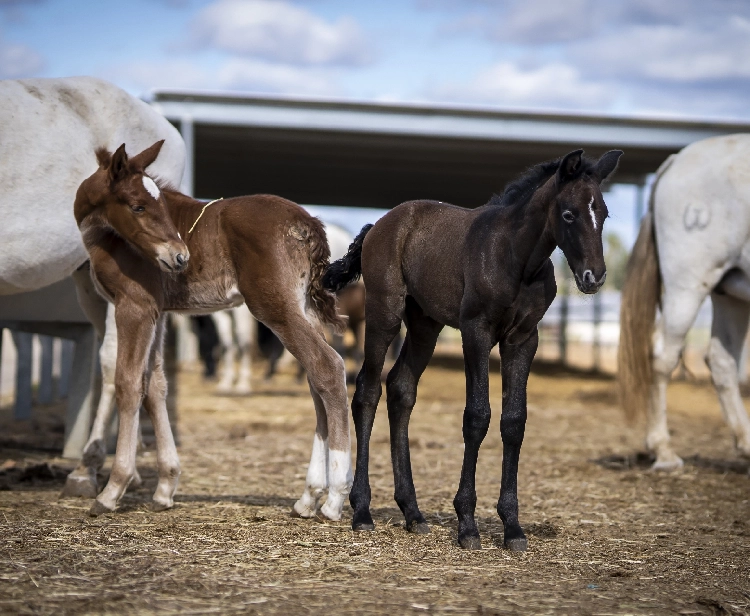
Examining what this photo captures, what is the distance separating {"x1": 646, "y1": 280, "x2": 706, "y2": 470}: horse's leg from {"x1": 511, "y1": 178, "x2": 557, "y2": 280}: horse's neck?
138 inches

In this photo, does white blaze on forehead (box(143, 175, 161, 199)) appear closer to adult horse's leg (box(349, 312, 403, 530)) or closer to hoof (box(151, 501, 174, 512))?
adult horse's leg (box(349, 312, 403, 530))

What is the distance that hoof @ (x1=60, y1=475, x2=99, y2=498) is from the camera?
18.8 ft

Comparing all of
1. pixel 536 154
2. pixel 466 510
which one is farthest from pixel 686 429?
pixel 466 510

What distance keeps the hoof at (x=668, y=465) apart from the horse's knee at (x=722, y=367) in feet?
2.56

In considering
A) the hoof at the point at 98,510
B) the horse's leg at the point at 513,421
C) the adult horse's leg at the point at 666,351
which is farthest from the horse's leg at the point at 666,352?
the hoof at the point at 98,510

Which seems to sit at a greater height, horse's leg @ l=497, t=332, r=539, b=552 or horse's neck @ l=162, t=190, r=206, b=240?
horse's neck @ l=162, t=190, r=206, b=240

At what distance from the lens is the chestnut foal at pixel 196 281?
495 cm

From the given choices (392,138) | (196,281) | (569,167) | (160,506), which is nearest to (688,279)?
(569,167)

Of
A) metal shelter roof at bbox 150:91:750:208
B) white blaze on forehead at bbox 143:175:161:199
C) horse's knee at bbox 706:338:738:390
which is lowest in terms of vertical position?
horse's knee at bbox 706:338:738:390

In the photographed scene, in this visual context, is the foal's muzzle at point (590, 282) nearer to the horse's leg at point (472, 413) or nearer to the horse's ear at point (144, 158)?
the horse's leg at point (472, 413)

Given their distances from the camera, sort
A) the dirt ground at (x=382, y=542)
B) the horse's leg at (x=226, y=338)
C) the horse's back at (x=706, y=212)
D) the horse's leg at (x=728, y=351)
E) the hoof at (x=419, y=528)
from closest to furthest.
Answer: the dirt ground at (x=382, y=542)
the hoof at (x=419, y=528)
the horse's back at (x=706, y=212)
the horse's leg at (x=728, y=351)
the horse's leg at (x=226, y=338)

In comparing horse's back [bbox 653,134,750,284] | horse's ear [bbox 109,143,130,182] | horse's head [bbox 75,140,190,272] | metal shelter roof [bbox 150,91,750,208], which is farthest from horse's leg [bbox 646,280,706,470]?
metal shelter roof [bbox 150,91,750,208]

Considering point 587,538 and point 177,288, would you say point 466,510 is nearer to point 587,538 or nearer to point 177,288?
point 587,538

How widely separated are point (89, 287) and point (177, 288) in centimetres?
142
